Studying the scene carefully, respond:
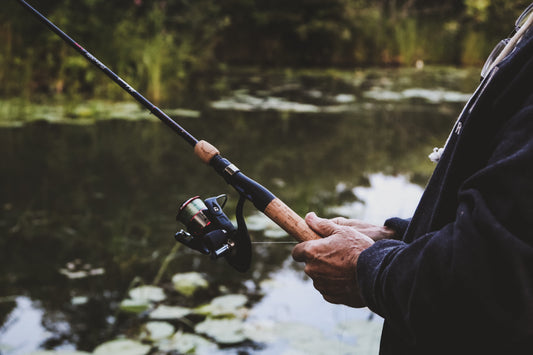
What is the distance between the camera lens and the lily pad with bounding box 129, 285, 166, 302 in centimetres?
250

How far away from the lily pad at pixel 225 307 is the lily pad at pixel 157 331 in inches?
7.4

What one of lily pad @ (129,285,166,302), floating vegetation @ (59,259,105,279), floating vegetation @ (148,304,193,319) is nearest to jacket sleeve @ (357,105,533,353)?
floating vegetation @ (148,304,193,319)

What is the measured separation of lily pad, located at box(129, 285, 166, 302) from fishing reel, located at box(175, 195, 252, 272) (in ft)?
3.90

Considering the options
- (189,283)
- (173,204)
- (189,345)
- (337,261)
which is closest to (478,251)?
(337,261)

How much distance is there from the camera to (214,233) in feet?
4.49

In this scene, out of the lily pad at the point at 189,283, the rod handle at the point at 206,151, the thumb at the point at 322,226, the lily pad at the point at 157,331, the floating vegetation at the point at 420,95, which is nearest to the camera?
the thumb at the point at 322,226

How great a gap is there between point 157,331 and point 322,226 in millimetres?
1274

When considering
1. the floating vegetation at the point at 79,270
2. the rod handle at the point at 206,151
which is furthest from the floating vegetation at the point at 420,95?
the rod handle at the point at 206,151

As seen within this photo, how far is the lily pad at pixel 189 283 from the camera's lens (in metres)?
2.61

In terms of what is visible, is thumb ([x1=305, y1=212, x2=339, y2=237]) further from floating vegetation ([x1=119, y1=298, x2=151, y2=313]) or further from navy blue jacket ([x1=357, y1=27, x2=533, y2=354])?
floating vegetation ([x1=119, y1=298, x2=151, y2=313])

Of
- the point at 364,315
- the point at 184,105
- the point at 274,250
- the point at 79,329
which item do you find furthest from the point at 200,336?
the point at 184,105

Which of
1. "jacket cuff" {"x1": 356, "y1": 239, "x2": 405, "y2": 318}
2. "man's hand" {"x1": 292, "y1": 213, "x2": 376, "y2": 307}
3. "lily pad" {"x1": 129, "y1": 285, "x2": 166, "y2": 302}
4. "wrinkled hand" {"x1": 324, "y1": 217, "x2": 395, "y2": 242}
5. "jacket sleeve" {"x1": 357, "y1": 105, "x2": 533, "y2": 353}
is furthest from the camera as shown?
"lily pad" {"x1": 129, "y1": 285, "x2": 166, "y2": 302}

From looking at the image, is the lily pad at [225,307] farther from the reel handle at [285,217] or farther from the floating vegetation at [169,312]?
the reel handle at [285,217]

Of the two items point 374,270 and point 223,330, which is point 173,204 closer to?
point 223,330
